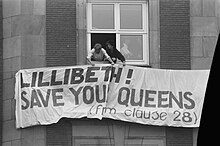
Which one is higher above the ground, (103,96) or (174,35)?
(174,35)

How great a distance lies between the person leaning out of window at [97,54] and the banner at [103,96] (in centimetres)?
21

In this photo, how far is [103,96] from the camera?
1639cm

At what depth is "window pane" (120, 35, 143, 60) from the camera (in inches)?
667

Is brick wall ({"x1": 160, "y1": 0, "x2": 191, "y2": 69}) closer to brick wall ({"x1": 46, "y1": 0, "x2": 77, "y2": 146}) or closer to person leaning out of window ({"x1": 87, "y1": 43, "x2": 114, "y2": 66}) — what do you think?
person leaning out of window ({"x1": 87, "y1": 43, "x2": 114, "y2": 66})

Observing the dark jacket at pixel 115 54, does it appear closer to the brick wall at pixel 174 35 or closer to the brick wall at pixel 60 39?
the brick wall at pixel 60 39

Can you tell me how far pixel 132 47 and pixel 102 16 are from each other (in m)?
1.04

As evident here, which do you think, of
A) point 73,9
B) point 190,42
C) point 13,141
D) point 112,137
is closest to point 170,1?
point 190,42

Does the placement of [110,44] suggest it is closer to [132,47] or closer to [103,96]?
[132,47]

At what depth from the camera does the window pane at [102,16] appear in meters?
16.9

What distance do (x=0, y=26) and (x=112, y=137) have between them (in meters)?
3.75

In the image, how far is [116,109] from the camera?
16438 millimetres

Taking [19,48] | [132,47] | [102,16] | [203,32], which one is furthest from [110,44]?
[203,32]

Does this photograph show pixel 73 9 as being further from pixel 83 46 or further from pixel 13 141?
pixel 13 141

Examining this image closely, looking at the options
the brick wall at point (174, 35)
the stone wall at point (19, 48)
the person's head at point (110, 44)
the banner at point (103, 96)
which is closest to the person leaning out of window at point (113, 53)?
the person's head at point (110, 44)
